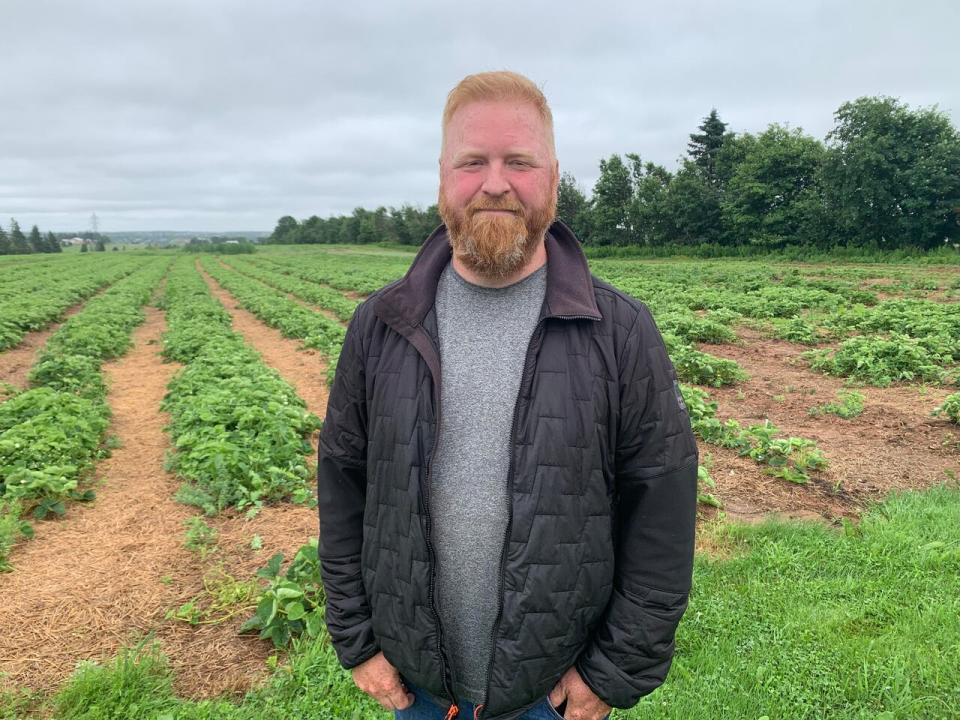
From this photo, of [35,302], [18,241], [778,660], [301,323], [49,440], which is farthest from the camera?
[18,241]

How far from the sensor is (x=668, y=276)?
27984mm

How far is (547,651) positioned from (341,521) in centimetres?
80

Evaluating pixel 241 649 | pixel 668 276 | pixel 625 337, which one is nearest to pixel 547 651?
pixel 625 337

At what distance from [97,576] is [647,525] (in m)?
4.64

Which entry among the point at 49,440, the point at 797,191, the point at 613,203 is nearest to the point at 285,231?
the point at 613,203

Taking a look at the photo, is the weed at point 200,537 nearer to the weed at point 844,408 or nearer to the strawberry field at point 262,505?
the strawberry field at point 262,505

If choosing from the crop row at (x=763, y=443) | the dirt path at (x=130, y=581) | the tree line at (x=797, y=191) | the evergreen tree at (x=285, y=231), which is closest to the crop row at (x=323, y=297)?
the dirt path at (x=130, y=581)

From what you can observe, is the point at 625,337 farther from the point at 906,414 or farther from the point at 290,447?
the point at 906,414

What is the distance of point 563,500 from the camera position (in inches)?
65.3

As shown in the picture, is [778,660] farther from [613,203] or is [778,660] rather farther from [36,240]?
[36,240]

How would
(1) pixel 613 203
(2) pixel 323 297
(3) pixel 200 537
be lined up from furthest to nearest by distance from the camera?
(1) pixel 613 203 → (2) pixel 323 297 → (3) pixel 200 537

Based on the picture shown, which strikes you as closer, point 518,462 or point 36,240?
point 518,462

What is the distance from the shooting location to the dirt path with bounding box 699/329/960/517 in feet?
18.6

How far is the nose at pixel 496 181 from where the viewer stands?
167 cm
